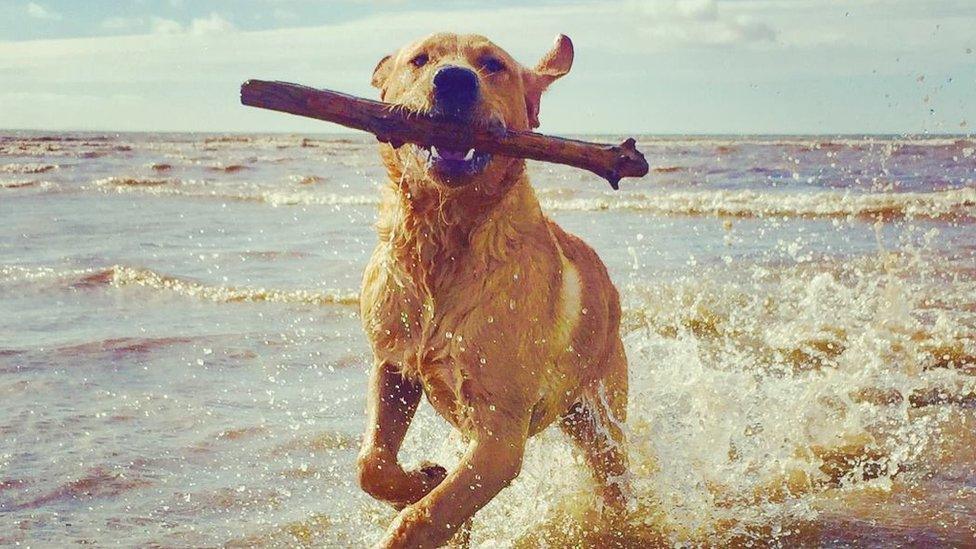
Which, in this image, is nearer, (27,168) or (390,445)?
(390,445)

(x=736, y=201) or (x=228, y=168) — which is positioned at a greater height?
(x=736, y=201)

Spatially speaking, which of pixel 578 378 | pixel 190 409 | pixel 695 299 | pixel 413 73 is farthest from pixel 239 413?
pixel 695 299

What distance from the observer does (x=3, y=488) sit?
4.84m

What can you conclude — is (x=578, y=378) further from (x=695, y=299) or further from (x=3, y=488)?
(x=695, y=299)

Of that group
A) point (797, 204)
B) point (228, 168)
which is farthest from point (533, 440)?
point (228, 168)

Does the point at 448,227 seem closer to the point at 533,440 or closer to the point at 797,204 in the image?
the point at 533,440

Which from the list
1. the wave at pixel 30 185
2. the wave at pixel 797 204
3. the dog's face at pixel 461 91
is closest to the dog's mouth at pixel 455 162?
the dog's face at pixel 461 91

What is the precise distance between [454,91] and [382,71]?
67 cm

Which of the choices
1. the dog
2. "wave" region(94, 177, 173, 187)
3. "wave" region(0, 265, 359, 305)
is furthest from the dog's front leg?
"wave" region(94, 177, 173, 187)

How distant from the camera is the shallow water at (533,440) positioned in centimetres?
468

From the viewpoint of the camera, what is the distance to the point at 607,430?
4.75 metres

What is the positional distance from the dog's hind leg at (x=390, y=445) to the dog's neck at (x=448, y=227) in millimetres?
413

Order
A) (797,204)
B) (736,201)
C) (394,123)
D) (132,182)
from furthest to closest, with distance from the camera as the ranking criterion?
(132,182) < (736,201) < (797,204) < (394,123)

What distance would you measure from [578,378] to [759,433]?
1.95 metres
